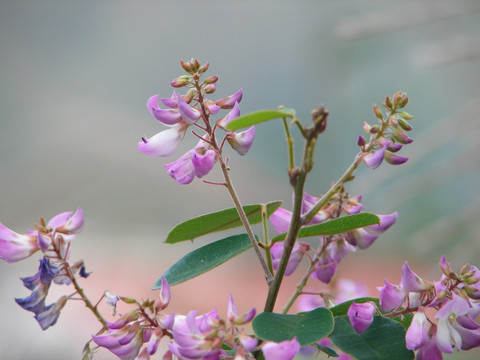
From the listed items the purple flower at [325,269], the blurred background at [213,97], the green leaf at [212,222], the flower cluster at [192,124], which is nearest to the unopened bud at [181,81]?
the flower cluster at [192,124]

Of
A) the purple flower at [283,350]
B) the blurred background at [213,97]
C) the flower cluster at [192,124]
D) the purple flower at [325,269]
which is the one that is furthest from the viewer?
the blurred background at [213,97]

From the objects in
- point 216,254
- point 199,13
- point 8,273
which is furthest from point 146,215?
point 216,254

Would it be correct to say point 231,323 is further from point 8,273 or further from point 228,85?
point 228,85

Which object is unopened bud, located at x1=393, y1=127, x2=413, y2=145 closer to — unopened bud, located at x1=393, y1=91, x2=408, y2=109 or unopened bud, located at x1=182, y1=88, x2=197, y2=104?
unopened bud, located at x1=393, y1=91, x2=408, y2=109

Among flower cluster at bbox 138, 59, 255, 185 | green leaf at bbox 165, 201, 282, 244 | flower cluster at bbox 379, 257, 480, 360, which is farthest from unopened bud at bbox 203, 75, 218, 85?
flower cluster at bbox 379, 257, 480, 360

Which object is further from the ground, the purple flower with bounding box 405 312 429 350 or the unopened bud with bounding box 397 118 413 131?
the unopened bud with bounding box 397 118 413 131

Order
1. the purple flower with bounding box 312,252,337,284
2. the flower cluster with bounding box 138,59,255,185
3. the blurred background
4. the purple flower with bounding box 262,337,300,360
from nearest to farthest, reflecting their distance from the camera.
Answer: the purple flower with bounding box 262,337,300,360
the flower cluster with bounding box 138,59,255,185
the purple flower with bounding box 312,252,337,284
the blurred background

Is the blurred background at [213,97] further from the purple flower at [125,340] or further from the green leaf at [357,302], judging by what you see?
the purple flower at [125,340]
